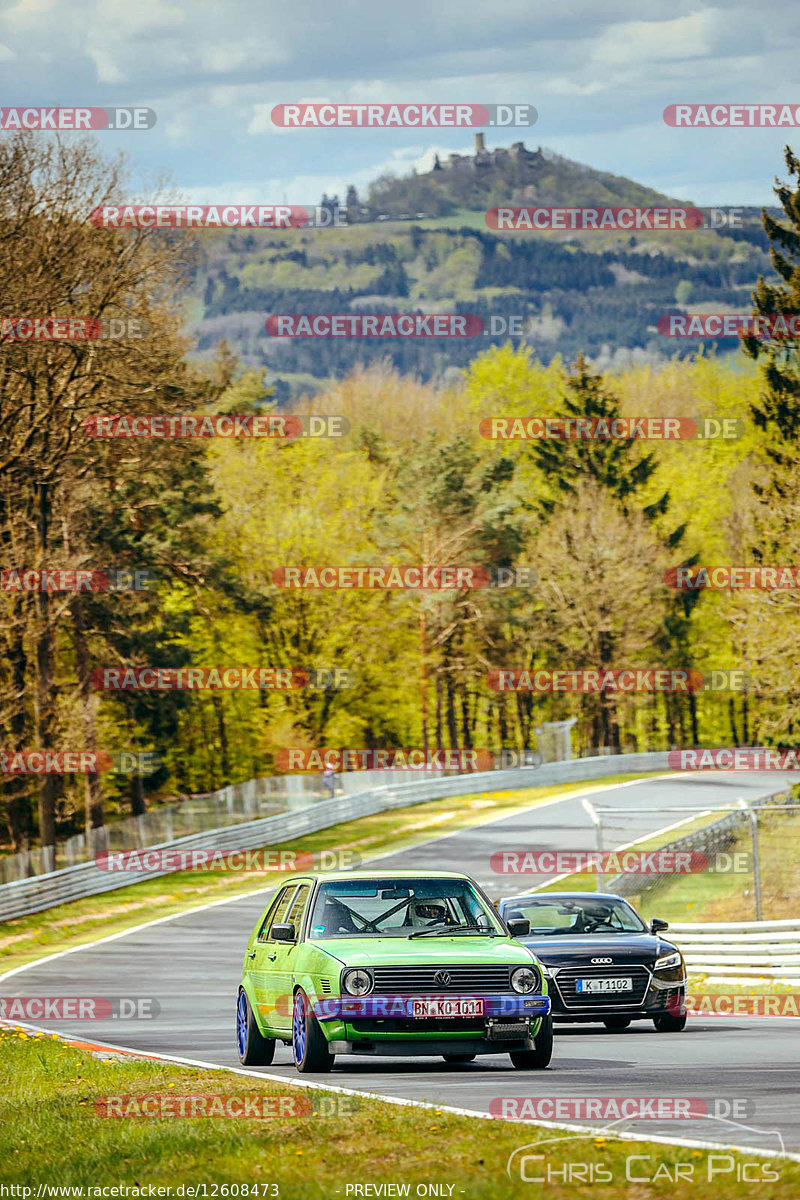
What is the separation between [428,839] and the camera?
49.2m

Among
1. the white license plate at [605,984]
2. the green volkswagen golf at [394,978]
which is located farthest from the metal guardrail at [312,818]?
the green volkswagen golf at [394,978]

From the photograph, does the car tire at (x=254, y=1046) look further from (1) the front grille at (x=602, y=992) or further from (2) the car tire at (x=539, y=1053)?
(1) the front grille at (x=602, y=992)

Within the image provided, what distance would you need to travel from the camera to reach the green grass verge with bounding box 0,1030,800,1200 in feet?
23.6

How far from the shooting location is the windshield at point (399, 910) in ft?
41.2

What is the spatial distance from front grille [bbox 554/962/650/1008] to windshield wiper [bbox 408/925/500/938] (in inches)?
154

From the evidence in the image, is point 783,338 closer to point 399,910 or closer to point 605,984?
point 605,984

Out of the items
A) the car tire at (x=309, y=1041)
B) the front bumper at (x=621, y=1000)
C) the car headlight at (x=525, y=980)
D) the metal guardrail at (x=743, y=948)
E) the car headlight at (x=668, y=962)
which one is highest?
the car headlight at (x=525, y=980)

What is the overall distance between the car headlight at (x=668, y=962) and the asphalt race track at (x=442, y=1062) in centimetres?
64

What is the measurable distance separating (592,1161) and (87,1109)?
156 inches

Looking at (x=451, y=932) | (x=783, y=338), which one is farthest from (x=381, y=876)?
(x=783, y=338)

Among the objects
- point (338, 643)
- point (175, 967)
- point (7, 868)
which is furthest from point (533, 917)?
point (338, 643)

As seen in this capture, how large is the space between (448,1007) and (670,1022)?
5.74m

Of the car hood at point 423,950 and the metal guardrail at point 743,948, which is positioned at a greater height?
the car hood at point 423,950

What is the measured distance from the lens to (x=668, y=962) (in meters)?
16.2
